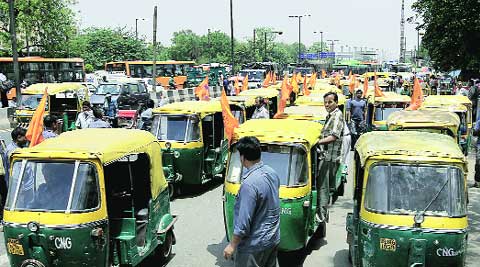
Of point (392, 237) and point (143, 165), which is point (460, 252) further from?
point (143, 165)

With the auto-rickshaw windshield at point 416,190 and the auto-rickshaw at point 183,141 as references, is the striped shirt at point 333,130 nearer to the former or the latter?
the auto-rickshaw windshield at point 416,190

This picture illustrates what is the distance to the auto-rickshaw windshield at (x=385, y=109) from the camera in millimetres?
18297

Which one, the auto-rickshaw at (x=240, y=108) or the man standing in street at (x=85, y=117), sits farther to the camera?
the auto-rickshaw at (x=240, y=108)

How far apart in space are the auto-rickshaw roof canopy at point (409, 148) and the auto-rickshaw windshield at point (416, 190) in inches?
4.3

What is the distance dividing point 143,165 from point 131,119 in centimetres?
1549

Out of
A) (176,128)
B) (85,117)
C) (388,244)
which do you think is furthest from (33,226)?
(85,117)

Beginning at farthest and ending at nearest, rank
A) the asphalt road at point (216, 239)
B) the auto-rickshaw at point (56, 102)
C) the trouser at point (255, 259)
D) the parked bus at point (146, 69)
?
1. the parked bus at point (146, 69)
2. the auto-rickshaw at point (56, 102)
3. the asphalt road at point (216, 239)
4. the trouser at point (255, 259)

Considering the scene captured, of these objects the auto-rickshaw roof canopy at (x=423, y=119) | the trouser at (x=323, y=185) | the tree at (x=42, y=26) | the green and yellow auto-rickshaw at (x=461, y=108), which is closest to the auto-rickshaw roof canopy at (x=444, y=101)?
the green and yellow auto-rickshaw at (x=461, y=108)

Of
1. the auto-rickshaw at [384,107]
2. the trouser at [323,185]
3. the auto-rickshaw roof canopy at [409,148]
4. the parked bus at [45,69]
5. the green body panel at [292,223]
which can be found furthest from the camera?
the parked bus at [45,69]

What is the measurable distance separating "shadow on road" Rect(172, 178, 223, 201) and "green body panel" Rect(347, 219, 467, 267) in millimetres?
6894

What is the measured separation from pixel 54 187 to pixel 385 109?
13.4m

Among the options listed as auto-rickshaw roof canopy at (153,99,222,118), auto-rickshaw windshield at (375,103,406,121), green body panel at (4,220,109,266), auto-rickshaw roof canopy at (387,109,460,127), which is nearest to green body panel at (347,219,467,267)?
green body panel at (4,220,109,266)

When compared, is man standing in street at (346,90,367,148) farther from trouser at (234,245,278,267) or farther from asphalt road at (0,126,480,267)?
trouser at (234,245,278,267)

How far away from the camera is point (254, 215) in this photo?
5.11 meters
